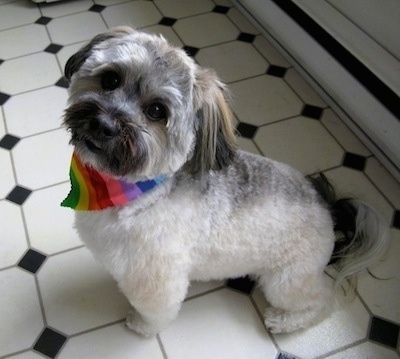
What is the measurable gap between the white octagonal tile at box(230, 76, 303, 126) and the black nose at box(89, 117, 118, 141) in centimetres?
135

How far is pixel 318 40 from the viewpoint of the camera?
7.20ft

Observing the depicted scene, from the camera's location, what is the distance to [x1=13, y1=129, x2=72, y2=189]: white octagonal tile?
192 centimetres

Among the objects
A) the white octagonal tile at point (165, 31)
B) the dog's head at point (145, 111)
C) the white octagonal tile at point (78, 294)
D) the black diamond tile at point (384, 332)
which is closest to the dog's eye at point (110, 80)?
the dog's head at point (145, 111)

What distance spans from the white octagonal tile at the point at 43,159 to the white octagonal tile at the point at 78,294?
0.41 m

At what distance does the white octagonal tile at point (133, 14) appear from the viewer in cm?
277

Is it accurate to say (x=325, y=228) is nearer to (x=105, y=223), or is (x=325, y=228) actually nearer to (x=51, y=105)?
(x=105, y=223)

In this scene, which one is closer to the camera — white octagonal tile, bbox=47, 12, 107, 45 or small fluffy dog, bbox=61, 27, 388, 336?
small fluffy dog, bbox=61, 27, 388, 336

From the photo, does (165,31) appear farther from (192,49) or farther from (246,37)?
(246,37)

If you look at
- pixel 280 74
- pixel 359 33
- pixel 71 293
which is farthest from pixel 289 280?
pixel 280 74

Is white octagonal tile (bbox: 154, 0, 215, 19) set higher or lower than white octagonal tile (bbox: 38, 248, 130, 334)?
higher

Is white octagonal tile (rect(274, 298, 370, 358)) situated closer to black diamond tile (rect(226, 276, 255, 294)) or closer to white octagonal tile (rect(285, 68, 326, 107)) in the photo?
black diamond tile (rect(226, 276, 255, 294))

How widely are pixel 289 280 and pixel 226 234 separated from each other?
0.30 metres

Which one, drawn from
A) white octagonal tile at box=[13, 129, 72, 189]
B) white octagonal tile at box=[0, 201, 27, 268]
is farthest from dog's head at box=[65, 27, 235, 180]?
white octagonal tile at box=[13, 129, 72, 189]

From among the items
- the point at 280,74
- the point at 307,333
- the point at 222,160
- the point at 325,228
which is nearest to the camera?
the point at 222,160
